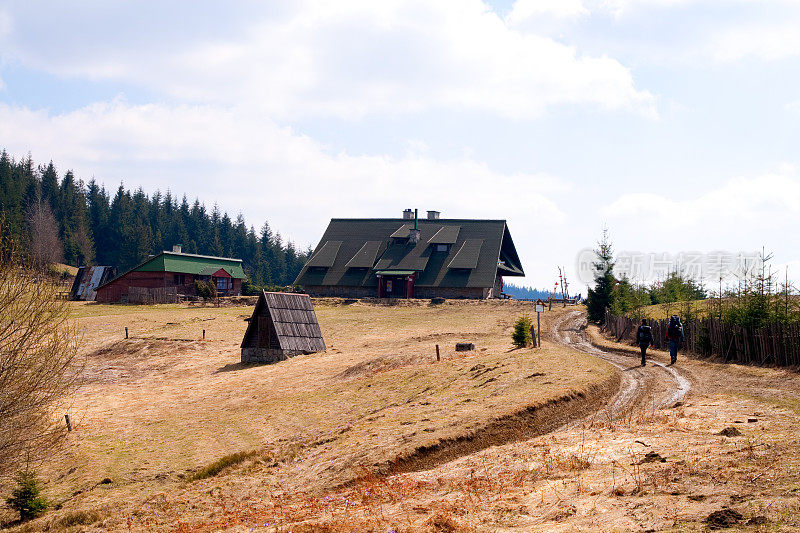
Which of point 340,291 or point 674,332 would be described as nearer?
point 674,332

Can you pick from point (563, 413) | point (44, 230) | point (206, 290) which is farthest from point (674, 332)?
point (44, 230)

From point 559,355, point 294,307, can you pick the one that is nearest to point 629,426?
point 559,355

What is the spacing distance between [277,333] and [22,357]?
18.6 metres

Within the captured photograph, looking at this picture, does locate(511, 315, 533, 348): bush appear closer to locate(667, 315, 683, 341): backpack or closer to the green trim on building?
locate(667, 315, 683, 341): backpack

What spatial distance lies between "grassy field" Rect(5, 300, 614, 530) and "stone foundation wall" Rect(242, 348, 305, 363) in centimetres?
85

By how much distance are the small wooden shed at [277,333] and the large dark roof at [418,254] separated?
1121 inches

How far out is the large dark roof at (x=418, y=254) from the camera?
6650 centimetres

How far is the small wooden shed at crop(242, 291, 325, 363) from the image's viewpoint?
36.6 m

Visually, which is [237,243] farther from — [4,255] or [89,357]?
[4,255]

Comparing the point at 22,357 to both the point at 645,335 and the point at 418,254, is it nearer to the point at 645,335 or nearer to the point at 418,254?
the point at 645,335

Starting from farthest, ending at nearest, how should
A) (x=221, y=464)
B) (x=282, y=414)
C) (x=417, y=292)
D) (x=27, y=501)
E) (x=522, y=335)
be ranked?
1. (x=417, y=292)
2. (x=522, y=335)
3. (x=282, y=414)
4. (x=221, y=464)
5. (x=27, y=501)

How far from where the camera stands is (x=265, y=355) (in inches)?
1443

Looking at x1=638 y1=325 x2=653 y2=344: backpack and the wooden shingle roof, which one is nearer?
x1=638 y1=325 x2=653 y2=344: backpack

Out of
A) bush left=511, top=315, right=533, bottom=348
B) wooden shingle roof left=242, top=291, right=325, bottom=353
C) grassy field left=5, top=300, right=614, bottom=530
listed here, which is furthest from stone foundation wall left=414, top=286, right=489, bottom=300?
bush left=511, top=315, right=533, bottom=348
